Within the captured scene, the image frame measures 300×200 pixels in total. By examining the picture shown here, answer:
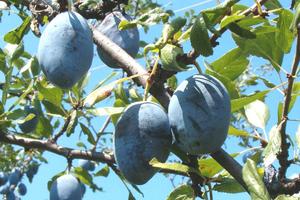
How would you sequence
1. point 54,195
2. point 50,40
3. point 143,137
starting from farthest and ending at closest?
1. point 54,195
2. point 50,40
3. point 143,137

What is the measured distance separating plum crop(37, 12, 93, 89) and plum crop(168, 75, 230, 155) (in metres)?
0.23

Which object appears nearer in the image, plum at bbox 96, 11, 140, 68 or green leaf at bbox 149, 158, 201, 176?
green leaf at bbox 149, 158, 201, 176

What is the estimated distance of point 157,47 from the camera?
1.08 meters

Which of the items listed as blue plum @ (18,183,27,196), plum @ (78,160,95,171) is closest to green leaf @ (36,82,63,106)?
plum @ (78,160,95,171)

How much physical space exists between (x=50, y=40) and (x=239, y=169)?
497mm

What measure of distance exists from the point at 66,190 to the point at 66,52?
84cm

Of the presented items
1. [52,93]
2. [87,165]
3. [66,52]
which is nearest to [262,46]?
[66,52]

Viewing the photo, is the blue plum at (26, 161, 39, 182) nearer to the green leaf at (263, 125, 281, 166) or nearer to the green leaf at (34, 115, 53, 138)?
the green leaf at (34, 115, 53, 138)

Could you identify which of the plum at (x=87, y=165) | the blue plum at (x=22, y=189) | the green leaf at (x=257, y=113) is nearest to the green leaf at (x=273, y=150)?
the green leaf at (x=257, y=113)

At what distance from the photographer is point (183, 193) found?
1161 millimetres

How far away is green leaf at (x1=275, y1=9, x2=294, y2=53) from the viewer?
3.82ft

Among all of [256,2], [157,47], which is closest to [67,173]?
[157,47]

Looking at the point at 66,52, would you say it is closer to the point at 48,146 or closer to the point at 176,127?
the point at 176,127

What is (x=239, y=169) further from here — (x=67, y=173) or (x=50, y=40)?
(x=67, y=173)
